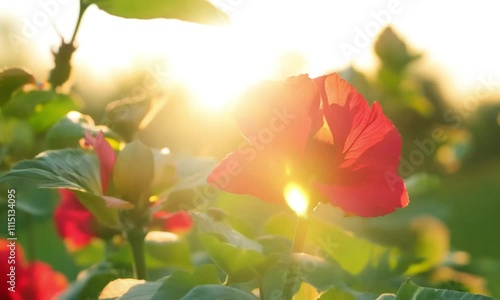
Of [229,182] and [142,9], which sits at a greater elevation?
[142,9]

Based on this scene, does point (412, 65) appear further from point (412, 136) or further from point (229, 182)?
point (229, 182)

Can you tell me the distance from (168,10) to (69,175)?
187mm

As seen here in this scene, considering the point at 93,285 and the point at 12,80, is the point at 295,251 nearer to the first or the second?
the point at 93,285

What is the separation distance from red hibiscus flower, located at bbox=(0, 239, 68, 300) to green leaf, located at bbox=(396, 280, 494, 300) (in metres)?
0.49

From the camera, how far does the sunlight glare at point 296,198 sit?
0.53m

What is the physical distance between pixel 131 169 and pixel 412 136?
4.88 ft

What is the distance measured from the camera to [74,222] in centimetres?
104

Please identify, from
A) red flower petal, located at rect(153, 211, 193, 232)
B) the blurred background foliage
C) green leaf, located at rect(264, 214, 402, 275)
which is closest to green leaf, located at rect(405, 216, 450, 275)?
the blurred background foliage

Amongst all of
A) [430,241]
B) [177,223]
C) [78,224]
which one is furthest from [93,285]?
[430,241]

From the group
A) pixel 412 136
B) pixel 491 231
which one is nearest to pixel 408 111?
pixel 412 136

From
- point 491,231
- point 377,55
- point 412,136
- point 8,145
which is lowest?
point 491,231

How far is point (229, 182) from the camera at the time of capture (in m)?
0.53

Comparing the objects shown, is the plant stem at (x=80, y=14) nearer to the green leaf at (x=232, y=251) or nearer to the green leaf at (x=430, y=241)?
the green leaf at (x=232, y=251)

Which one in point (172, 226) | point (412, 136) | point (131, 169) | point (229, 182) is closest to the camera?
point (229, 182)
